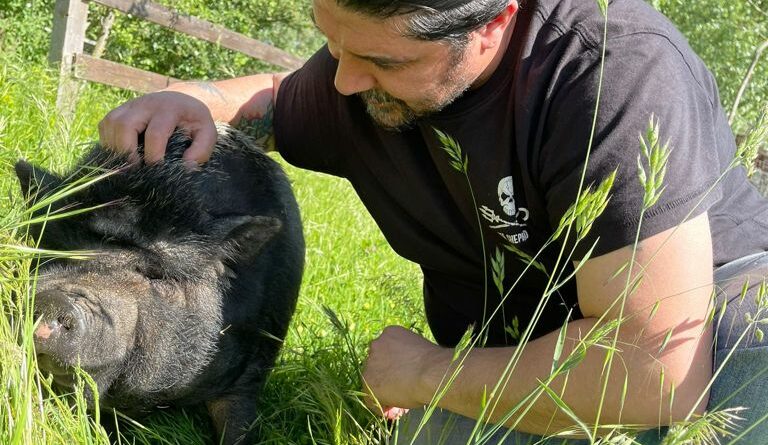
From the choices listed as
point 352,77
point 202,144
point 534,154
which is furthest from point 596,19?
point 202,144

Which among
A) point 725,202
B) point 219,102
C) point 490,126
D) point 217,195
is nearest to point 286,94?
point 219,102

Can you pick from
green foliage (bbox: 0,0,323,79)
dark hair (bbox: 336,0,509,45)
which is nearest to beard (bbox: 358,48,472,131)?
dark hair (bbox: 336,0,509,45)

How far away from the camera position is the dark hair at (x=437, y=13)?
2.70 m

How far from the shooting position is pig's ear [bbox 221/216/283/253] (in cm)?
353

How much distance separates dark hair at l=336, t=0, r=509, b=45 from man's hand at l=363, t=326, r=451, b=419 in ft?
3.42

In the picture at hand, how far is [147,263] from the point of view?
3459mm

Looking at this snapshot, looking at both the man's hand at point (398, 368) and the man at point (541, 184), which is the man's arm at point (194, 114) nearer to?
the man at point (541, 184)

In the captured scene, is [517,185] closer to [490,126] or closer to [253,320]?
[490,126]

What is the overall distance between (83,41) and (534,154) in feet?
26.4

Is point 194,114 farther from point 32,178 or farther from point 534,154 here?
point 534,154

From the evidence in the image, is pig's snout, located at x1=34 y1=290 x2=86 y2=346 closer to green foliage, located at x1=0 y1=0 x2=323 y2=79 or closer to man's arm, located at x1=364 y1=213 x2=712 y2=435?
man's arm, located at x1=364 y1=213 x2=712 y2=435

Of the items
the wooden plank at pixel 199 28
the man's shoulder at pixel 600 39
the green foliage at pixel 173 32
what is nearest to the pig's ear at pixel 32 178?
the man's shoulder at pixel 600 39

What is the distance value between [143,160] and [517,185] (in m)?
1.48

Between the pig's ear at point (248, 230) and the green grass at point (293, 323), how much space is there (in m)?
0.47
